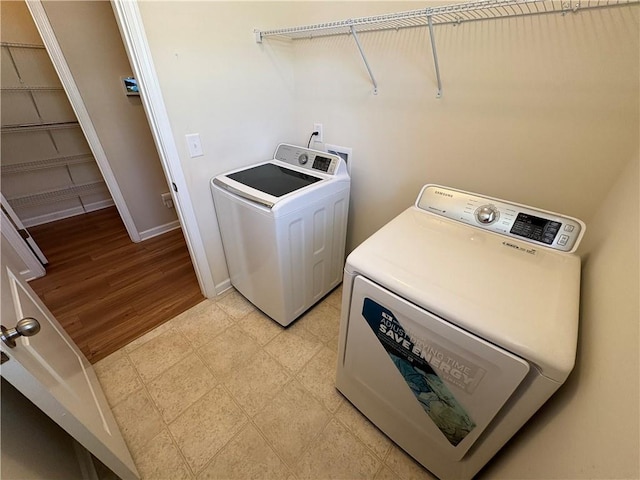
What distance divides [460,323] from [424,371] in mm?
252

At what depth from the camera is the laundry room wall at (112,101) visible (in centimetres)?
186

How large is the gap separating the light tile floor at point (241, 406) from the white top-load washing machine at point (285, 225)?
26 cm

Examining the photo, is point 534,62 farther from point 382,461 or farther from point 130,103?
point 130,103

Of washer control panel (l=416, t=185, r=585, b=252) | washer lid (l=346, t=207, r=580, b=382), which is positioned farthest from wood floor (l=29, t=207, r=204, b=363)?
washer control panel (l=416, t=185, r=585, b=252)

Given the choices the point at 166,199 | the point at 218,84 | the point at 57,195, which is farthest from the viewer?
the point at 57,195

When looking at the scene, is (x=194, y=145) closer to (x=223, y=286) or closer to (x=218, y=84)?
(x=218, y=84)

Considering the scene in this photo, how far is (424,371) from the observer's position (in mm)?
838

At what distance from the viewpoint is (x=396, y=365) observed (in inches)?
36.4

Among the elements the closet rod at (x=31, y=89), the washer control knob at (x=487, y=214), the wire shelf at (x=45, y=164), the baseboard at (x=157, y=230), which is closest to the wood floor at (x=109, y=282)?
the baseboard at (x=157, y=230)

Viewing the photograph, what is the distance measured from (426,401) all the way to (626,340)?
0.59m

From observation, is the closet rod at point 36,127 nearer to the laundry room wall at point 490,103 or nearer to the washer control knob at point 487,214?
the laundry room wall at point 490,103

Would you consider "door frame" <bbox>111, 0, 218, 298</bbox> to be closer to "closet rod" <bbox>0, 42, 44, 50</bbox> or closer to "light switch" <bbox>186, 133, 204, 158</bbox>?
"light switch" <bbox>186, 133, 204, 158</bbox>

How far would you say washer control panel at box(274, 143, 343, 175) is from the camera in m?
1.58

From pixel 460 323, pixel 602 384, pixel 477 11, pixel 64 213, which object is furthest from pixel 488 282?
pixel 64 213
